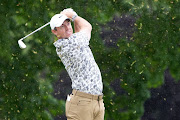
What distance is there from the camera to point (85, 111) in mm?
2779

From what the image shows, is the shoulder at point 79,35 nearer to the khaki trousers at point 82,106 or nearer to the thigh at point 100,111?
the khaki trousers at point 82,106

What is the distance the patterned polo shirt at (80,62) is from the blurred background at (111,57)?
137 cm

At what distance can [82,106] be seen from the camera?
2779 mm

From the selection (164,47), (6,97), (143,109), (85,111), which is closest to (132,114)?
(143,109)

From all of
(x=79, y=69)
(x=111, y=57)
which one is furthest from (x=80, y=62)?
(x=111, y=57)

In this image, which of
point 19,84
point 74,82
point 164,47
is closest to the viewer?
point 74,82

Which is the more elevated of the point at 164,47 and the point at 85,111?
the point at 164,47

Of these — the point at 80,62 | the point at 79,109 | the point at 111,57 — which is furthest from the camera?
the point at 111,57

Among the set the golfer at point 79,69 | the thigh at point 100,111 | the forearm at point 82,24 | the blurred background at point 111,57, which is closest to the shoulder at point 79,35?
the golfer at point 79,69

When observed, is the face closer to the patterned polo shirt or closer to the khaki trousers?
the patterned polo shirt

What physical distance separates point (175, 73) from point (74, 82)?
1.77 m

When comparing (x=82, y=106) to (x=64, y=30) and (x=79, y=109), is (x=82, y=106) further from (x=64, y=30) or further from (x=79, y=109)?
(x=64, y=30)

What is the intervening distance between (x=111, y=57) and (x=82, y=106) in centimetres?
145

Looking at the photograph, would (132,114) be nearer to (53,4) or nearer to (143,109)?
(143,109)
